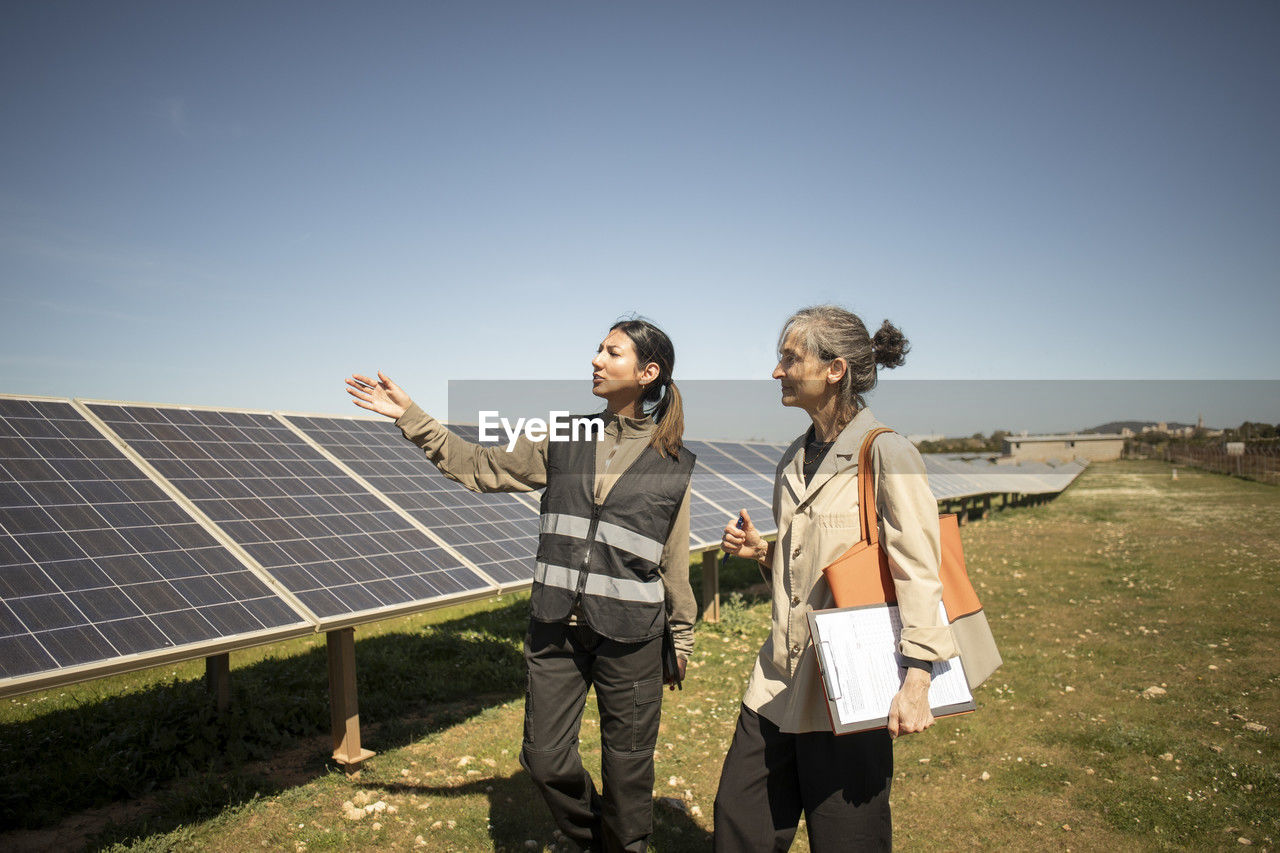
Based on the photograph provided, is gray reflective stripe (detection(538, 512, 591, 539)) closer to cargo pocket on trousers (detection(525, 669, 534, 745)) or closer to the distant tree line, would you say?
cargo pocket on trousers (detection(525, 669, 534, 745))

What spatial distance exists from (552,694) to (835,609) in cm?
139

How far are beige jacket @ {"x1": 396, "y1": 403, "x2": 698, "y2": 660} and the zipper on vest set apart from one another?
6cm

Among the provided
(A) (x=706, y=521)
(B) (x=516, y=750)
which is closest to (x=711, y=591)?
(A) (x=706, y=521)

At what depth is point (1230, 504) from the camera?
2608 centimetres

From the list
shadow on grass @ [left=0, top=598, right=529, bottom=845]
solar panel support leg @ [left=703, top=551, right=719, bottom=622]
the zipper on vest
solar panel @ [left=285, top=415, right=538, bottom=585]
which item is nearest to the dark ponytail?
the zipper on vest

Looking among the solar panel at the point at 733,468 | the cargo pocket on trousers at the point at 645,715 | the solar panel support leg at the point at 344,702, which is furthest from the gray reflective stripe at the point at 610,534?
the solar panel at the point at 733,468

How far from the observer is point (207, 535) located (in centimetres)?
491

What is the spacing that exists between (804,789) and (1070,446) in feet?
277

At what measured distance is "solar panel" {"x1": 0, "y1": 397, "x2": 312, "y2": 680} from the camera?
12.1ft

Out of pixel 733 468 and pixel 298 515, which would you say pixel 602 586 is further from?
pixel 733 468

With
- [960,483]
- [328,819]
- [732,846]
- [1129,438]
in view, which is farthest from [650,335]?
[1129,438]

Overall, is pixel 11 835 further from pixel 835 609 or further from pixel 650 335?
pixel 835 609

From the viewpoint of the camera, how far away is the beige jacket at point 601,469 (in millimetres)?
3395

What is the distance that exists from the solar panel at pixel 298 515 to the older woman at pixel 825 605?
9.34 ft
